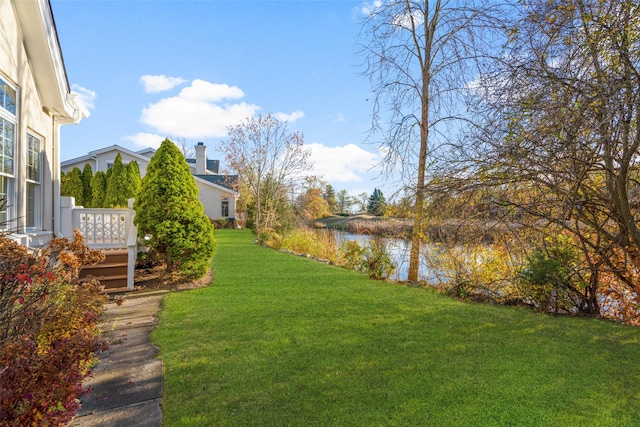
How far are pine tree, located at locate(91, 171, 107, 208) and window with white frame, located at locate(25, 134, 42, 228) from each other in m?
8.30

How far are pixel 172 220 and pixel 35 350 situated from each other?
4938 millimetres

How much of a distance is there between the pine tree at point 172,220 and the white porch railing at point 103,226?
540mm

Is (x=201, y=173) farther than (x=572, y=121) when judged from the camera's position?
Yes

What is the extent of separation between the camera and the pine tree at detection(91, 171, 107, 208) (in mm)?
13875

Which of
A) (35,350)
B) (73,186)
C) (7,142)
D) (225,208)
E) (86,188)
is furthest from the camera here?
(225,208)

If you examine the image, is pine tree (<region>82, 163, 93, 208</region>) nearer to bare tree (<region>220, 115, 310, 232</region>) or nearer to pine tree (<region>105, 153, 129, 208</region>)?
pine tree (<region>105, 153, 129, 208</region>)

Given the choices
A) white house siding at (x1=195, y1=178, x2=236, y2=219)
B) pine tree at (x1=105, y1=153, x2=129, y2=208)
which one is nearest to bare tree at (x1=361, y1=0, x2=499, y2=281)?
pine tree at (x1=105, y1=153, x2=129, y2=208)

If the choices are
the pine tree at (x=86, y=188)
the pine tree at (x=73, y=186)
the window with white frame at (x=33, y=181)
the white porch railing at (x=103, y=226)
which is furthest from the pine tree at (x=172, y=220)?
the pine tree at (x=86, y=188)

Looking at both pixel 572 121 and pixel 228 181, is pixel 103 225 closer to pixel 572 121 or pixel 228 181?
pixel 572 121

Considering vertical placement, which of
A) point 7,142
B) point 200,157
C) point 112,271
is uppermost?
point 200,157

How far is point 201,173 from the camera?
31.1 meters

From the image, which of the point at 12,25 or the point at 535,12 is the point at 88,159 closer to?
the point at 12,25

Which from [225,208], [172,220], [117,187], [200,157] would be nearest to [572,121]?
[172,220]

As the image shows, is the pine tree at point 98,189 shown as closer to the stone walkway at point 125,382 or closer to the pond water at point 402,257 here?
the stone walkway at point 125,382
